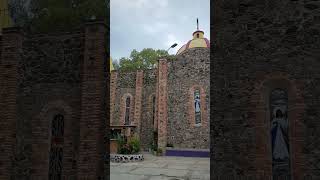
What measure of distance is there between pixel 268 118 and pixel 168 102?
731 inches

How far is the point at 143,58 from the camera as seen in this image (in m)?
42.2

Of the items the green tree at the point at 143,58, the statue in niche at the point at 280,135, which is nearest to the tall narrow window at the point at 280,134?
the statue in niche at the point at 280,135

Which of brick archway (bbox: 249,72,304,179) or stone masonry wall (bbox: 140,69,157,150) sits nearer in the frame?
brick archway (bbox: 249,72,304,179)

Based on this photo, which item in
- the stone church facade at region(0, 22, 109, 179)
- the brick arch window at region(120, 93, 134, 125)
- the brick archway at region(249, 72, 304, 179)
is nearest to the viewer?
the brick archway at region(249, 72, 304, 179)

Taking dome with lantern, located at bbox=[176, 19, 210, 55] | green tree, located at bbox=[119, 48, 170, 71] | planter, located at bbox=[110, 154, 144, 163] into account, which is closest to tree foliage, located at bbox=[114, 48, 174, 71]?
green tree, located at bbox=[119, 48, 170, 71]

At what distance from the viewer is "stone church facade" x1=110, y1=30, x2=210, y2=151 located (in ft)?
79.2

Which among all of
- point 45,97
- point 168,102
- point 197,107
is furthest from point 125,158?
point 45,97

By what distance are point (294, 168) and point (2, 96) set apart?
7114 mm

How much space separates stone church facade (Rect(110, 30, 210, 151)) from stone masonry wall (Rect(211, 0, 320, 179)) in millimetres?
16957

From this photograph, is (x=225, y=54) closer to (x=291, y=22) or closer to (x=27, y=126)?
(x=291, y=22)

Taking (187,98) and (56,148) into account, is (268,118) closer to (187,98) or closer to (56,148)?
(56,148)

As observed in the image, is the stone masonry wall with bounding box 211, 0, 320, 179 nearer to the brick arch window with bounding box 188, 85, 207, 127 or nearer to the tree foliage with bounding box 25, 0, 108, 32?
the tree foliage with bounding box 25, 0, 108, 32

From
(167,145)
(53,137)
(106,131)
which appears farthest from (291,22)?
(167,145)

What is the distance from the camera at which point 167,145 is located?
24.0 meters
